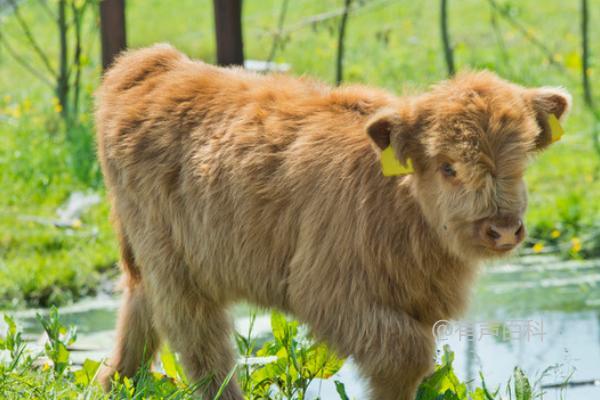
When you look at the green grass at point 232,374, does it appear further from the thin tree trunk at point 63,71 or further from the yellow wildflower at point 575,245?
the thin tree trunk at point 63,71

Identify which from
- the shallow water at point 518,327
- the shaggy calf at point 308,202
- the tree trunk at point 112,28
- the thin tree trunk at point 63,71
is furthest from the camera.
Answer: the thin tree trunk at point 63,71

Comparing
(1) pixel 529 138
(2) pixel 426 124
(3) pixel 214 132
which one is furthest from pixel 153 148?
(1) pixel 529 138

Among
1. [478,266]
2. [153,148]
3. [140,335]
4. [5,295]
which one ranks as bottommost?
[5,295]

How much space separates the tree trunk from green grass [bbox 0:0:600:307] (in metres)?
0.95

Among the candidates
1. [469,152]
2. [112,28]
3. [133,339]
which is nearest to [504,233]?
[469,152]

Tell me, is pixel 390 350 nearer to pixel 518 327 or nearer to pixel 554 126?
pixel 554 126

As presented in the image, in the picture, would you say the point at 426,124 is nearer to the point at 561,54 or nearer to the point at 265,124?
the point at 265,124

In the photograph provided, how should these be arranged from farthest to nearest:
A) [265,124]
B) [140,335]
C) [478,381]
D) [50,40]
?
[50,40] < [478,381] < [140,335] < [265,124]

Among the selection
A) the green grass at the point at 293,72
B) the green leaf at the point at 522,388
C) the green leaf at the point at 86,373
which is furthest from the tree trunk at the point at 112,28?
the green leaf at the point at 522,388

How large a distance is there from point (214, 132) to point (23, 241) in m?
3.92

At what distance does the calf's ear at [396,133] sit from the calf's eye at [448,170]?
0.14m

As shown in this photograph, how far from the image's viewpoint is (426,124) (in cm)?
447

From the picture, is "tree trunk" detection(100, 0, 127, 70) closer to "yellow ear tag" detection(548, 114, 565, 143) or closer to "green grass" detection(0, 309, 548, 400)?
"green grass" detection(0, 309, 548, 400)

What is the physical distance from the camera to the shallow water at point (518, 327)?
5896 millimetres
